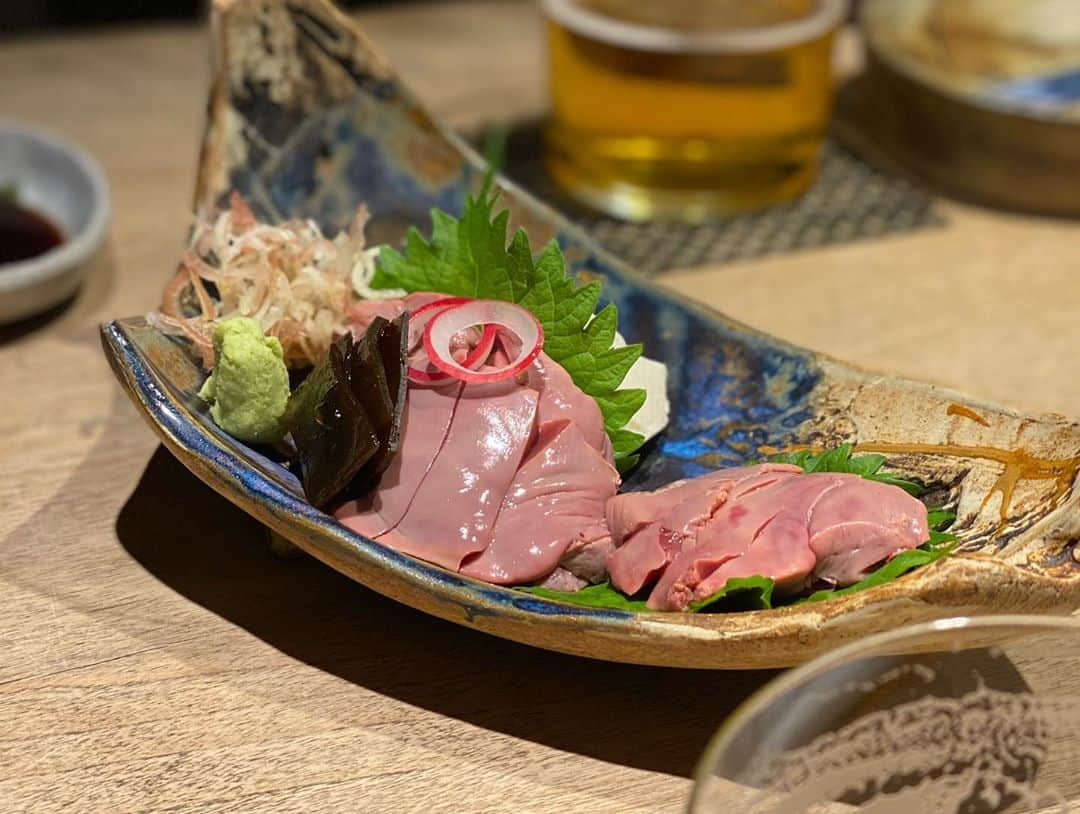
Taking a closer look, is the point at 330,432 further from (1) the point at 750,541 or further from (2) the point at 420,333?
(1) the point at 750,541

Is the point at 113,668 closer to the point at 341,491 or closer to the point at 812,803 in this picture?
the point at 341,491

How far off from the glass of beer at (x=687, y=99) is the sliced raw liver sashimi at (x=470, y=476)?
49.3 inches

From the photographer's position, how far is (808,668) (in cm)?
114

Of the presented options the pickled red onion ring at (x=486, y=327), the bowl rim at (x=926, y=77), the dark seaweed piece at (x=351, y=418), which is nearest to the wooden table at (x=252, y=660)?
the dark seaweed piece at (x=351, y=418)

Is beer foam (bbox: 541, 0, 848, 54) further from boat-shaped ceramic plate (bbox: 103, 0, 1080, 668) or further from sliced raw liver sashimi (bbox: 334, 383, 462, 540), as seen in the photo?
sliced raw liver sashimi (bbox: 334, 383, 462, 540)

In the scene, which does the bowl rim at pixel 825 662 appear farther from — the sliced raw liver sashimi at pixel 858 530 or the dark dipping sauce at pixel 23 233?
the dark dipping sauce at pixel 23 233

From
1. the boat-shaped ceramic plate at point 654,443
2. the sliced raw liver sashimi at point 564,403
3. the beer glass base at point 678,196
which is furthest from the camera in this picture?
the beer glass base at point 678,196

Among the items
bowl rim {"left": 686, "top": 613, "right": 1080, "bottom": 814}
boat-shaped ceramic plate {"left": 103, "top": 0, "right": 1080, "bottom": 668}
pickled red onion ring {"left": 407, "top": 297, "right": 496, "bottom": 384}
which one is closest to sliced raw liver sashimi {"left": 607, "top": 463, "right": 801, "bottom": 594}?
boat-shaped ceramic plate {"left": 103, "top": 0, "right": 1080, "bottom": 668}

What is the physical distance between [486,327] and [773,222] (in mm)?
1355

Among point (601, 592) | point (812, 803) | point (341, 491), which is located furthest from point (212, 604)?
point (812, 803)

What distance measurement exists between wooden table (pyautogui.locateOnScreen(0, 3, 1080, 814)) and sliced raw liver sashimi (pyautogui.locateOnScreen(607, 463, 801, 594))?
16 centimetres

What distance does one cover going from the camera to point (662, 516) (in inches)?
63.2

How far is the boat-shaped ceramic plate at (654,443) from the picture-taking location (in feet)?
4.52

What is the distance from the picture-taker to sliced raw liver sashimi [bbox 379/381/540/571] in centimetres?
158
